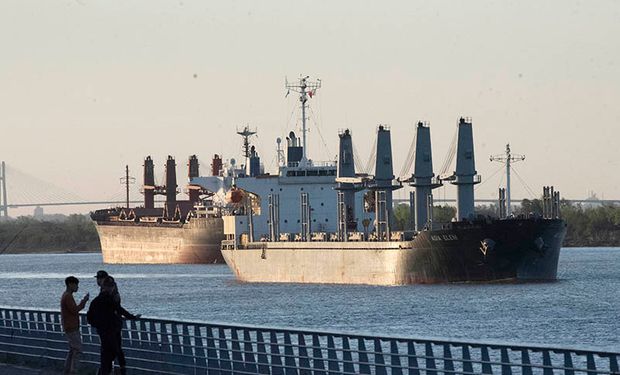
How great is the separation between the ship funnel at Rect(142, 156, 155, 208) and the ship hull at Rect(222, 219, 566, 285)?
79.0 metres

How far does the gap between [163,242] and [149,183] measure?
2222 centimetres

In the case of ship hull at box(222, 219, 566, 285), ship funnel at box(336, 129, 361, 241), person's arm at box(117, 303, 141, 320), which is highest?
ship funnel at box(336, 129, 361, 241)

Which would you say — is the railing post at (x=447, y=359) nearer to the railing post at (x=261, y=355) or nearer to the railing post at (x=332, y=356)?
the railing post at (x=332, y=356)

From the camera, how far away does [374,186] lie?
81.8 m

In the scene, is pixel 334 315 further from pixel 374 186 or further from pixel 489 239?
pixel 374 186

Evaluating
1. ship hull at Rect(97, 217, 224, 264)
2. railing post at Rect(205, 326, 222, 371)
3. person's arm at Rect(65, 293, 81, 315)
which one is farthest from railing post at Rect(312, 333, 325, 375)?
ship hull at Rect(97, 217, 224, 264)

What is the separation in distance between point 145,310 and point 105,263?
9649 cm

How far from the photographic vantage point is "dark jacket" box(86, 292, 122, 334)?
69.3 ft

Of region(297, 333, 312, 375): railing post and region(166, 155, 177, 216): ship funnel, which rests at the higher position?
region(166, 155, 177, 216): ship funnel

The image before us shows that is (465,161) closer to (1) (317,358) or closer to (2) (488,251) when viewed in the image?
(2) (488,251)

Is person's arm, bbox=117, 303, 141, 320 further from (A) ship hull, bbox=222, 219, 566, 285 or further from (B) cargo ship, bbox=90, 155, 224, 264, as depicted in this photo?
(B) cargo ship, bbox=90, 155, 224, 264

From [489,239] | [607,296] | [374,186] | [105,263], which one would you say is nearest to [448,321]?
[607,296]

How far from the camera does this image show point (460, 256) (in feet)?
235

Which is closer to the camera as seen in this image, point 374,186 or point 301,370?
point 301,370
